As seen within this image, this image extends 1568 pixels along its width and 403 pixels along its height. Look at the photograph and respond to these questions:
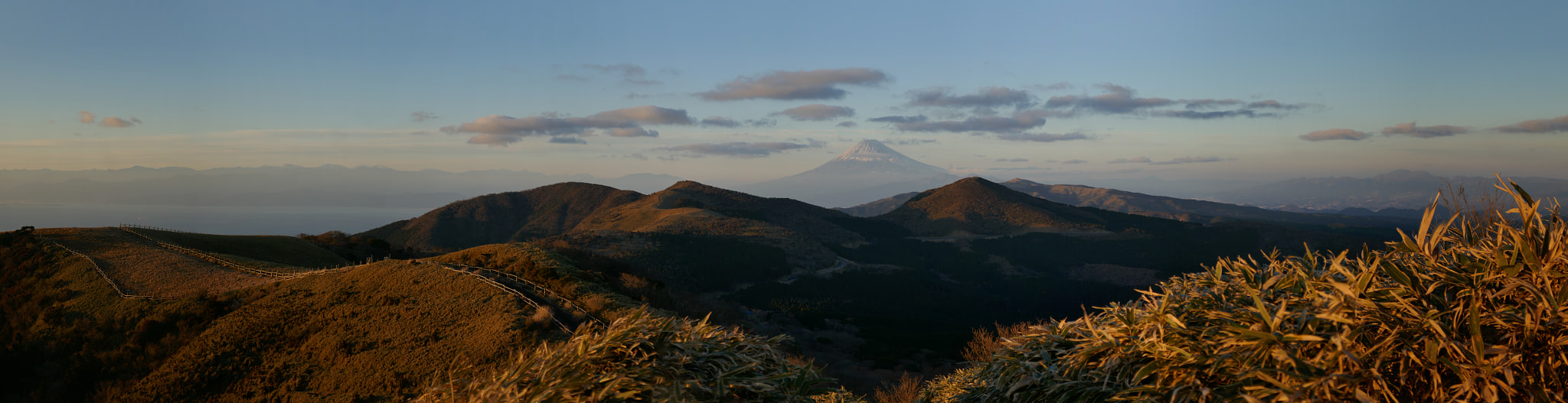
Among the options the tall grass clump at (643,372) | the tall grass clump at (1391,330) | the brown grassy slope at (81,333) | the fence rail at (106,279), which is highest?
the tall grass clump at (1391,330)

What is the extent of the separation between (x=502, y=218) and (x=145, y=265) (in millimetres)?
146774

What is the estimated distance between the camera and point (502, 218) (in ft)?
563

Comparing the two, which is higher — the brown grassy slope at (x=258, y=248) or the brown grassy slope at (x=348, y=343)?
the brown grassy slope at (x=258, y=248)

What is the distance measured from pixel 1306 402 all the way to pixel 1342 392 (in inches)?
12.6

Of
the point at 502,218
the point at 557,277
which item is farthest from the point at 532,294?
the point at 502,218

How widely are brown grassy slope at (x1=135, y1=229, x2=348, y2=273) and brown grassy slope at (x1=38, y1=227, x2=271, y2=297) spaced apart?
2259 mm

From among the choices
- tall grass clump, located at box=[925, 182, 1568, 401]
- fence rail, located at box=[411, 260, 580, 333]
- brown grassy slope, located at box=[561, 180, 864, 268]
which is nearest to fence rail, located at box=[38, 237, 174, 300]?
fence rail, located at box=[411, 260, 580, 333]

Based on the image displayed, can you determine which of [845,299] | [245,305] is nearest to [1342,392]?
[245,305]

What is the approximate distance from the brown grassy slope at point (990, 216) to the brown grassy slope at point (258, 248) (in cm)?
14605

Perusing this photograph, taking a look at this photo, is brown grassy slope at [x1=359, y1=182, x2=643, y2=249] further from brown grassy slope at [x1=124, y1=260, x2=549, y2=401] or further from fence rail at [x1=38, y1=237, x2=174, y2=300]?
brown grassy slope at [x1=124, y1=260, x2=549, y2=401]

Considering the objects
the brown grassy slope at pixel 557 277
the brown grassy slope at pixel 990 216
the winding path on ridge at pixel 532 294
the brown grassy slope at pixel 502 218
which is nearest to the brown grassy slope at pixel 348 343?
the winding path on ridge at pixel 532 294

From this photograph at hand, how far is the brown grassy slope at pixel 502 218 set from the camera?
144500 mm

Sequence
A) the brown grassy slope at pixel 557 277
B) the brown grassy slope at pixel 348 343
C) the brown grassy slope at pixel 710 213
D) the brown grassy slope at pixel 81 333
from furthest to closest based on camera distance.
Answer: the brown grassy slope at pixel 710 213 < the brown grassy slope at pixel 557 277 < the brown grassy slope at pixel 81 333 < the brown grassy slope at pixel 348 343

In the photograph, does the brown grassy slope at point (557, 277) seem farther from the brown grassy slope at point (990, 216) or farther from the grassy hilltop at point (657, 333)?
the brown grassy slope at point (990, 216)
